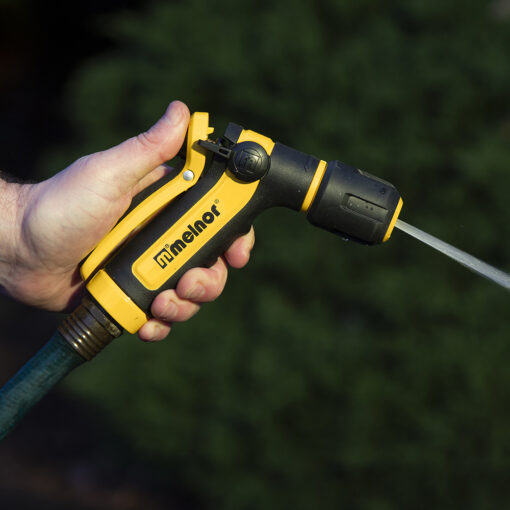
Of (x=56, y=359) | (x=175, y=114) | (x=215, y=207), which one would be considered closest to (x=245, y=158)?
(x=215, y=207)

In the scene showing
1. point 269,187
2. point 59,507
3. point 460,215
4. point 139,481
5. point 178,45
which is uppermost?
point 178,45

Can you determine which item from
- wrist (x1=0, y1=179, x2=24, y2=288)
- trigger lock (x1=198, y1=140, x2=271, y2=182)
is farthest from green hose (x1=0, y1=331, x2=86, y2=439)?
trigger lock (x1=198, y1=140, x2=271, y2=182)

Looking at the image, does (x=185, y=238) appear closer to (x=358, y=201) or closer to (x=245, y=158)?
(x=245, y=158)

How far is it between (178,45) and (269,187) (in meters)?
2.24

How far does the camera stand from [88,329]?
71.4 inches

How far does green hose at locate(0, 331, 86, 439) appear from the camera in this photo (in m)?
1.78

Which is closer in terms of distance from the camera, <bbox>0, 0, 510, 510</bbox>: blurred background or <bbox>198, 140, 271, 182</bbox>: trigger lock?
<bbox>198, 140, 271, 182</bbox>: trigger lock

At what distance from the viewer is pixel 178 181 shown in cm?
185

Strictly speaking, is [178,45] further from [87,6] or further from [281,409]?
[87,6]

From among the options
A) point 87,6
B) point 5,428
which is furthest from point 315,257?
point 87,6

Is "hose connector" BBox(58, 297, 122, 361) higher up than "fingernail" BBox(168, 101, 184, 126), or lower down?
lower down

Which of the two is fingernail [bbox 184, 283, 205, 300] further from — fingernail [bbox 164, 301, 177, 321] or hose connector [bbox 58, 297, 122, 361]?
hose connector [bbox 58, 297, 122, 361]

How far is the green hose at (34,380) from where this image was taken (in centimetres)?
178

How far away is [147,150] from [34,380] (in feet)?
2.43
